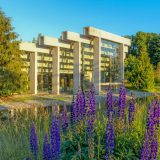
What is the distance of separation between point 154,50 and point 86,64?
2633 centimetres

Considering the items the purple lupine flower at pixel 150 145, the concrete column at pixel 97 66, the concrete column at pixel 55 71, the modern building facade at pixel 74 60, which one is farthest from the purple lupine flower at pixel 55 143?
the concrete column at pixel 55 71

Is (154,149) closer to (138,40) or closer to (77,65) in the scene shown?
(77,65)

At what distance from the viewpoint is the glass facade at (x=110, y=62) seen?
31827mm

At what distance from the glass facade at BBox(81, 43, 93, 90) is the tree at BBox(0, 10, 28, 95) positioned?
8.25 m

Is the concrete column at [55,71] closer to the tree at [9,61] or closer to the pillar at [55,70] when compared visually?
the pillar at [55,70]

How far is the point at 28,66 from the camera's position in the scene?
30.2m

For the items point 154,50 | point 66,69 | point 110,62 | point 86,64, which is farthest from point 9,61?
point 154,50

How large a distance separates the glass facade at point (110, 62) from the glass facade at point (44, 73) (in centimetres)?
576

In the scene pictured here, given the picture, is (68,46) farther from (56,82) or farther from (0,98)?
(0,98)

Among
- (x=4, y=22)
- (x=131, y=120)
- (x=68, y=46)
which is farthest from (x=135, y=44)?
(x=131, y=120)

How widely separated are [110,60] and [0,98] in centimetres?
1422

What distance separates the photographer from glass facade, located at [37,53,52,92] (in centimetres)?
3106

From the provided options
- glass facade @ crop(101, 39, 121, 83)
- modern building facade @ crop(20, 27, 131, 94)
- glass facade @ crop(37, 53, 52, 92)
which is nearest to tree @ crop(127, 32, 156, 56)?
modern building facade @ crop(20, 27, 131, 94)

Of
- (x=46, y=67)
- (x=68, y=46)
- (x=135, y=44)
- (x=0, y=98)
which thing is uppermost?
(x=135, y=44)
